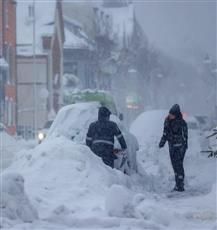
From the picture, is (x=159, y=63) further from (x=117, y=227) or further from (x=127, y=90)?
(x=117, y=227)

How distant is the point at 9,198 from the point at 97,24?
68.2 metres

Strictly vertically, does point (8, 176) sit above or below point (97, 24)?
below

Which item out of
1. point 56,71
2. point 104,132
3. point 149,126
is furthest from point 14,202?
point 56,71

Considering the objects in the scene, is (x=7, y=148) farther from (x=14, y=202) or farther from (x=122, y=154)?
(x=14, y=202)

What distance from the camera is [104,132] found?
14359 millimetres

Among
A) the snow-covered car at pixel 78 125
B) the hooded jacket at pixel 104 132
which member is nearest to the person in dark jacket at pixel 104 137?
the hooded jacket at pixel 104 132

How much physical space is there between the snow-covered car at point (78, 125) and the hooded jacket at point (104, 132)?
1107 millimetres

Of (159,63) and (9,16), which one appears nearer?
(9,16)

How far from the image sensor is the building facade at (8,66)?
5050cm

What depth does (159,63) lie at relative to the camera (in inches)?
3396

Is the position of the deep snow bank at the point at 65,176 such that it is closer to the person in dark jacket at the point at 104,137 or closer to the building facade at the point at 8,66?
the person in dark jacket at the point at 104,137

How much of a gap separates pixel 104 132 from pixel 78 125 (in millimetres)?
1859

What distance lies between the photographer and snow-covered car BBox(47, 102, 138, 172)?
15.9m

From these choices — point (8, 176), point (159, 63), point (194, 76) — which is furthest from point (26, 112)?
point (8, 176)
